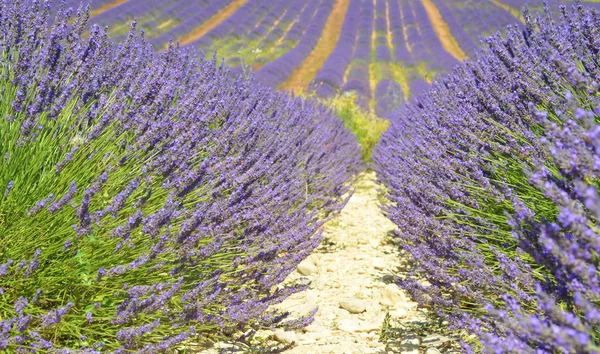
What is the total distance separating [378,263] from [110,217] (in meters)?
2.34

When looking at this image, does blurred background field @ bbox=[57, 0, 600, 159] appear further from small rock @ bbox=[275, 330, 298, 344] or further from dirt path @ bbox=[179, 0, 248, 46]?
small rock @ bbox=[275, 330, 298, 344]

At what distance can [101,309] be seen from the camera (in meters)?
1.72

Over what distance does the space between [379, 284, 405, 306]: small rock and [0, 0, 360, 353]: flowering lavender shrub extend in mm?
847

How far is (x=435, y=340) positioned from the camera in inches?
95.1

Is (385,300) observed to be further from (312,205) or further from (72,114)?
(72,114)

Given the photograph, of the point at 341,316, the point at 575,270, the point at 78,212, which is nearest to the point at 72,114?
the point at 78,212

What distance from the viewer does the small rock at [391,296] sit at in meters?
3.08

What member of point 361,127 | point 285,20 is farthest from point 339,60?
point 361,127

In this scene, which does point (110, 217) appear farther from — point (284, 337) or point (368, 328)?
point (368, 328)

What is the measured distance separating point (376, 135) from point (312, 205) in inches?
236

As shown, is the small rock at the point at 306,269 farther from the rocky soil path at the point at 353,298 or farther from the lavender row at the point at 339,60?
the lavender row at the point at 339,60

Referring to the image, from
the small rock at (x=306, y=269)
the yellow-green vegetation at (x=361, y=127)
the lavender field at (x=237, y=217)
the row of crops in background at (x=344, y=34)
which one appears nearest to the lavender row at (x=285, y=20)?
the row of crops in background at (x=344, y=34)

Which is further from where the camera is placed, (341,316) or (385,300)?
(385,300)

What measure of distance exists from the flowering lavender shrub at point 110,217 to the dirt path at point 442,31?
16.2m
